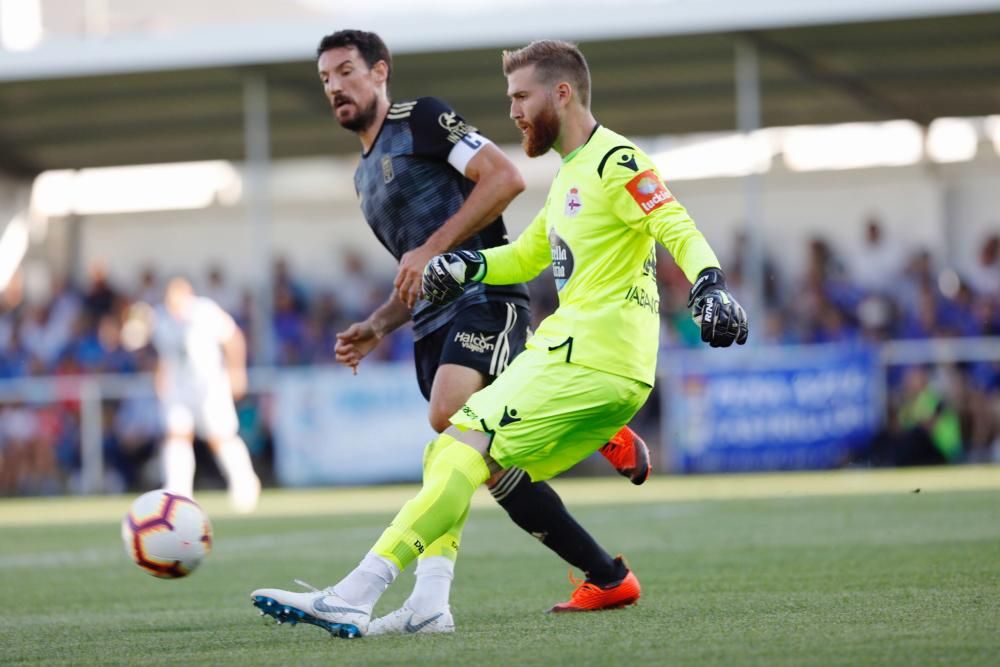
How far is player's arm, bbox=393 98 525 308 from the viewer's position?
5754 millimetres

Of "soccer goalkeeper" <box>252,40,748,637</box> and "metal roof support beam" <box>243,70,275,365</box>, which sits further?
"metal roof support beam" <box>243,70,275,365</box>

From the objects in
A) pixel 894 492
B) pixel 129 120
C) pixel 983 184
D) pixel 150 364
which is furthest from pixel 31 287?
pixel 894 492

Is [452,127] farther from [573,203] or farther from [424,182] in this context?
[573,203]

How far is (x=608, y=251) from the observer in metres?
5.32

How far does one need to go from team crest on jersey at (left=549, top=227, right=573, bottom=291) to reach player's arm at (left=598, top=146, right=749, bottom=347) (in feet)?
0.83

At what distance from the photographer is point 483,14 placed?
1766cm

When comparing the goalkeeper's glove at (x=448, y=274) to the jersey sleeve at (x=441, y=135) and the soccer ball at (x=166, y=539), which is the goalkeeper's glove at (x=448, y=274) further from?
the soccer ball at (x=166, y=539)

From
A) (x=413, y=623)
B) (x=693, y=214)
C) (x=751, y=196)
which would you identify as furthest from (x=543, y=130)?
(x=693, y=214)

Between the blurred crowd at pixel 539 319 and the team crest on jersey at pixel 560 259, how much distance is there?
10900mm

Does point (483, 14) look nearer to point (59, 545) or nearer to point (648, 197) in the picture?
point (59, 545)

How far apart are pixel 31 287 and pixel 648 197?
67.3 feet

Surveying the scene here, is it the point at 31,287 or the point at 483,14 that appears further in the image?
the point at 31,287

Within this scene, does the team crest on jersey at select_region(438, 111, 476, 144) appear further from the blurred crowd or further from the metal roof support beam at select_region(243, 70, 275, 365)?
the metal roof support beam at select_region(243, 70, 275, 365)

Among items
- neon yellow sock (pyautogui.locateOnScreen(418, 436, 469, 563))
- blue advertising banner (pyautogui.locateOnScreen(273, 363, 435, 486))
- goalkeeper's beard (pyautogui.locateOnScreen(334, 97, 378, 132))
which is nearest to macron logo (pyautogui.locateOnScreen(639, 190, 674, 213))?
neon yellow sock (pyautogui.locateOnScreen(418, 436, 469, 563))
